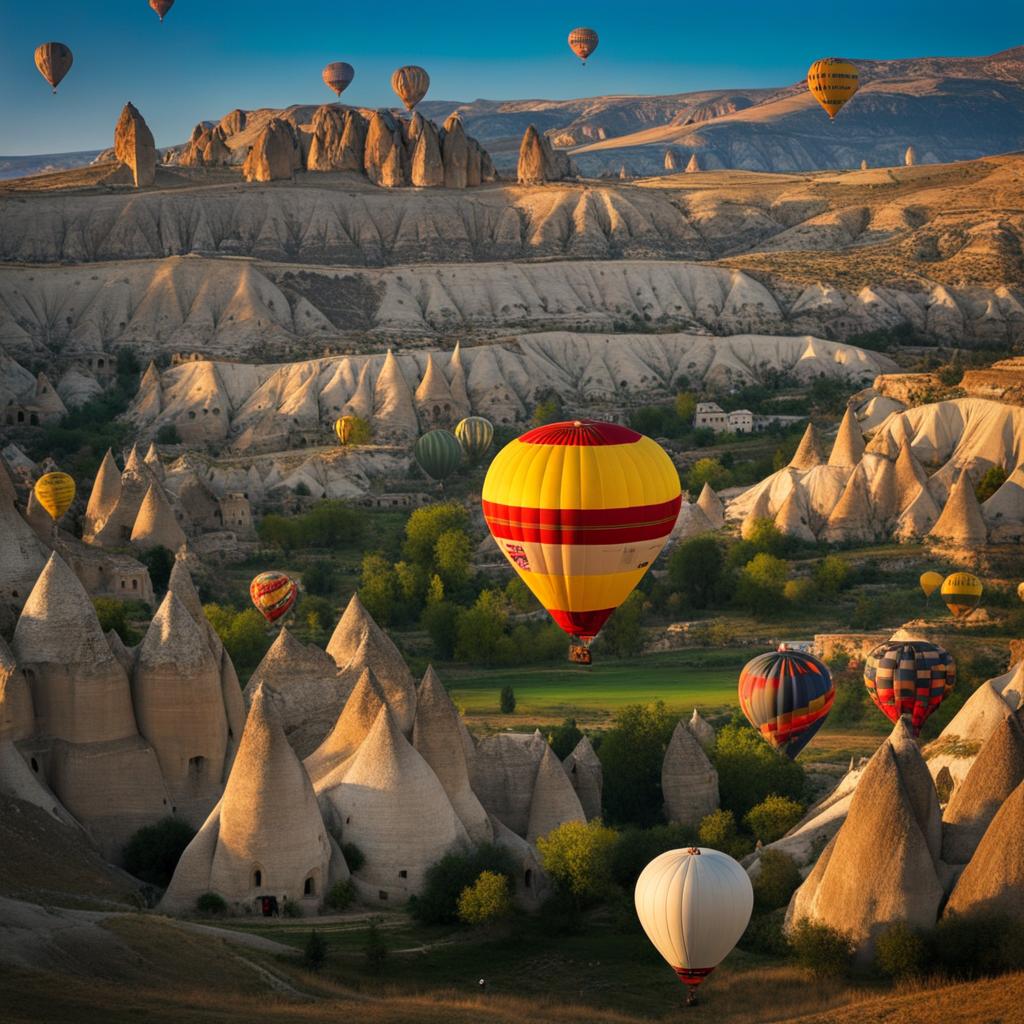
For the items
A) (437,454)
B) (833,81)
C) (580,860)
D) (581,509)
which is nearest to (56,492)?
(437,454)

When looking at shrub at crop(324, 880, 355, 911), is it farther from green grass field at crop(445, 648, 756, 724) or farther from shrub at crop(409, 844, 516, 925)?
green grass field at crop(445, 648, 756, 724)

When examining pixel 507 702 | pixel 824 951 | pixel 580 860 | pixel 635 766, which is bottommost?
pixel 824 951

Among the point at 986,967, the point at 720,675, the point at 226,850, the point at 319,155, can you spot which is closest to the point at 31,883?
the point at 226,850

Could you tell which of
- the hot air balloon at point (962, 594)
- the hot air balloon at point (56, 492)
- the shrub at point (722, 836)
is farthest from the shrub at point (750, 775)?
the hot air balloon at point (56, 492)

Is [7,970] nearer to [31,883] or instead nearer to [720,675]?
[31,883]

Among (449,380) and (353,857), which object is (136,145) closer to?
(449,380)

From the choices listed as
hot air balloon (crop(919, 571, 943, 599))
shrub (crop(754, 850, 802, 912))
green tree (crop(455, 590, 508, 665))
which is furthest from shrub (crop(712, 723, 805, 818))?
hot air balloon (crop(919, 571, 943, 599))
